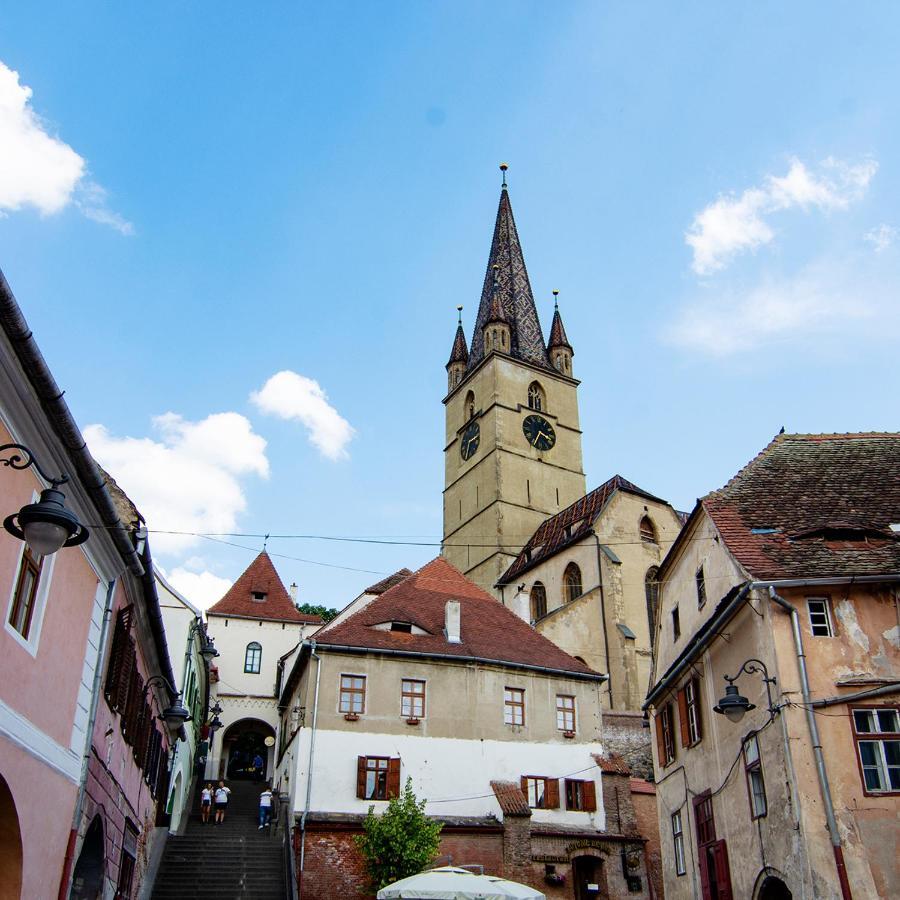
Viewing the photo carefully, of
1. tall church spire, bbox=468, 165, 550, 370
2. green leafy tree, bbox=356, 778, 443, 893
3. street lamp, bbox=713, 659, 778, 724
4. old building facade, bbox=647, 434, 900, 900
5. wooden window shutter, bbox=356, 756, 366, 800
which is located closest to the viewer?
old building facade, bbox=647, 434, 900, 900

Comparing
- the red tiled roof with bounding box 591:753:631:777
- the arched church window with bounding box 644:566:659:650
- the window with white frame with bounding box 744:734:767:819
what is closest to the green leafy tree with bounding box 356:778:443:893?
the red tiled roof with bounding box 591:753:631:777

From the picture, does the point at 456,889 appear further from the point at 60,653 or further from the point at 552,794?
the point at 552,794

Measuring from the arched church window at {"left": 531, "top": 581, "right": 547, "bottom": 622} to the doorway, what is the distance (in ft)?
65.9

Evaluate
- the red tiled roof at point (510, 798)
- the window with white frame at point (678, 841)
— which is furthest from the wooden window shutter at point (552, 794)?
the window with white frame at point (678, 841)

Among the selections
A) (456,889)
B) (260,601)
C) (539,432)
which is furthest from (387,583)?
(456,889)

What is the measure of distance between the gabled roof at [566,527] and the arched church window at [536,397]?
9807mm

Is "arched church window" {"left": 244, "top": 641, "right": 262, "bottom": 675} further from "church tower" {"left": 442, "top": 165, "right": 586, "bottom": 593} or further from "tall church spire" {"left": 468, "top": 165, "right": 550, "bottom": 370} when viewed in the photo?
"tall church spire" {"left": 468, "top": 165, "right": 550, "bottom": 370}

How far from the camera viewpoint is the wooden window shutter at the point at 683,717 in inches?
751

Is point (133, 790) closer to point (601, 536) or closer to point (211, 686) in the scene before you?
point (211, 686)

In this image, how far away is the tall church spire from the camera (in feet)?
212

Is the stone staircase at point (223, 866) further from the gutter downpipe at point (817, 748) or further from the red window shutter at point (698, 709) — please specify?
the gutter downpipe at point (817, 748)

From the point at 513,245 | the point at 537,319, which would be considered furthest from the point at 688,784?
the point at 513,245

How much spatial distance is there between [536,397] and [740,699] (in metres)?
48.4

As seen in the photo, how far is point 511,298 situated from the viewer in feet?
229
